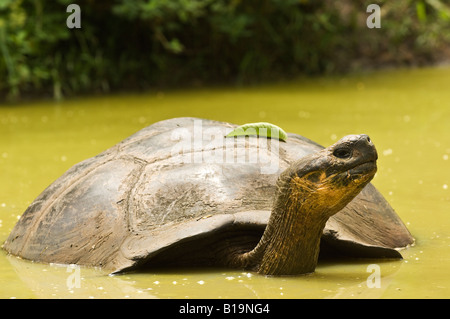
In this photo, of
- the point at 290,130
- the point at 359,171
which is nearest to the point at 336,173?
the point at 359,171

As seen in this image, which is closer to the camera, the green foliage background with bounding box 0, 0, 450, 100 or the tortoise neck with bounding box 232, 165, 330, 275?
the tortoise neck with bounding box 232, 165, 330, 275

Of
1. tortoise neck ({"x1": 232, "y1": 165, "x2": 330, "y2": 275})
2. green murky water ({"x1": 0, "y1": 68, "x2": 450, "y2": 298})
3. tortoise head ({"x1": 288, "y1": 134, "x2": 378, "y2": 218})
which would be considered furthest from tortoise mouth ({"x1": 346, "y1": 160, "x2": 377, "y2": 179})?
green murky water ({"x1": 0, "y1": 68, "x2": 450, "y2": 298})

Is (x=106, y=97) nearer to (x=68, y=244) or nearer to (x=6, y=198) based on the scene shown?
(x=6, y=198)

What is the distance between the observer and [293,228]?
2828 mm

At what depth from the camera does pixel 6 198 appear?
4.54 metres

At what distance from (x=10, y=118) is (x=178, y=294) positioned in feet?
18.0

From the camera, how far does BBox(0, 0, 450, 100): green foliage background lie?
9203 mm

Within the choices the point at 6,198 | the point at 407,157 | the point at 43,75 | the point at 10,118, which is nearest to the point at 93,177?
the point at 6,198

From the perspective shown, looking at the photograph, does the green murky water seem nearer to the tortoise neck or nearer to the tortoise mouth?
the tortoise neck

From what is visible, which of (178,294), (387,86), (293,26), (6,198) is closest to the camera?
(178,294)

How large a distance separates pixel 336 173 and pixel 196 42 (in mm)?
8115

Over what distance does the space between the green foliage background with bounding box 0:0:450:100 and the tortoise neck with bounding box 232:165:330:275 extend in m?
6.31

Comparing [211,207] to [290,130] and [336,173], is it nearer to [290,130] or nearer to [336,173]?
[336,173]

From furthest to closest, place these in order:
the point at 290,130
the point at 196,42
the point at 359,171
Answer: the point at 196,42 < the point at 290,130 < the point at 359,171
